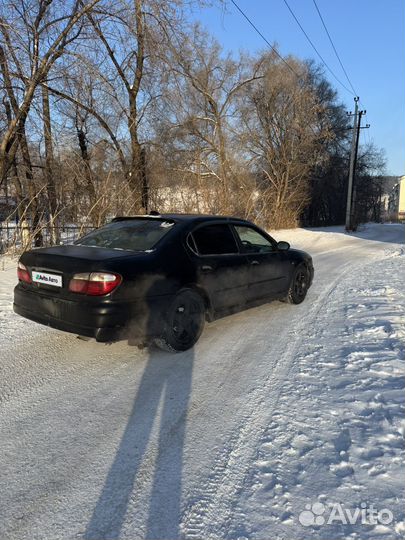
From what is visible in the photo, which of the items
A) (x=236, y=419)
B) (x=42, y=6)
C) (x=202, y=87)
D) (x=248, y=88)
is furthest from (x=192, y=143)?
(x=236, y=419)

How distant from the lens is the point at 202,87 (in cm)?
2375

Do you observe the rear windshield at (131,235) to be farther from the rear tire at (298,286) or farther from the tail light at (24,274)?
the rear tire at (298,286)

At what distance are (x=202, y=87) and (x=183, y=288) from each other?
74.7 ft

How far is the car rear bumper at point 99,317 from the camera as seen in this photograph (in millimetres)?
3555

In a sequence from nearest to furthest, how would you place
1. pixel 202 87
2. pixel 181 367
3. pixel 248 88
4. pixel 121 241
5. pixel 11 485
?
pixel 11 485, pixel 181 367, pixel 121 241, pixel 202 87, pixel 248 88

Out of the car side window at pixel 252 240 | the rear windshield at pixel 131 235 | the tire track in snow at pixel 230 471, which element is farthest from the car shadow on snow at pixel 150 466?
the car side window at pixel 252 240

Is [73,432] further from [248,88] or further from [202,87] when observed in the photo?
[248,88]

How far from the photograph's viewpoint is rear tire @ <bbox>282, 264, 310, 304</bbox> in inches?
243

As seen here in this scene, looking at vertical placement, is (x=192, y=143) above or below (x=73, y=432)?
above

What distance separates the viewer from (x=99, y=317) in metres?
3.54

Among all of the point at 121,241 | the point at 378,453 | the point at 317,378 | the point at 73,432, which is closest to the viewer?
the point at 378,453

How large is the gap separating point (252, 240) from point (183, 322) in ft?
6.44

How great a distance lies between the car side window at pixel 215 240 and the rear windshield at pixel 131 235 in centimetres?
38

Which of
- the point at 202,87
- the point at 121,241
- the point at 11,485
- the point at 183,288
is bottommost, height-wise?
the point at 11,485
